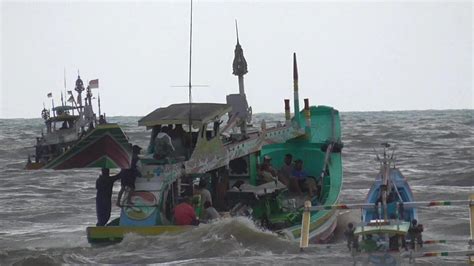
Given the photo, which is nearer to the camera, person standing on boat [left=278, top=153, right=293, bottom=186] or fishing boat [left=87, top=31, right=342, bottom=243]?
fishing boat [left=87, top=31, right=342, bottom=243]

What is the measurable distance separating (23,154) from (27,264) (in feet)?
128

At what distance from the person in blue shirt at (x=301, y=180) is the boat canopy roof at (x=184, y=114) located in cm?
238

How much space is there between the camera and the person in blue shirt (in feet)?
60.4

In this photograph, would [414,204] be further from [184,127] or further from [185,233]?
[184,127]

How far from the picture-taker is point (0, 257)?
15859 mm

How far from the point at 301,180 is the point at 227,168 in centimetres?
217

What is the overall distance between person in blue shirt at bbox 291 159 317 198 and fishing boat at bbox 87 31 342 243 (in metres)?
0.16

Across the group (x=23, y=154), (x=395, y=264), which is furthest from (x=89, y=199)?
(x=23, y=154)

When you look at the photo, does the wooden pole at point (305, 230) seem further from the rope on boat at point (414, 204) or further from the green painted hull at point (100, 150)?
the green painted hull at point (100, 150)

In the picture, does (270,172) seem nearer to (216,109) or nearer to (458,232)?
(216,109)

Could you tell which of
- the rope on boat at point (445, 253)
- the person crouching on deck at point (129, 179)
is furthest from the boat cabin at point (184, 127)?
the rope on boat at point (445, 253)

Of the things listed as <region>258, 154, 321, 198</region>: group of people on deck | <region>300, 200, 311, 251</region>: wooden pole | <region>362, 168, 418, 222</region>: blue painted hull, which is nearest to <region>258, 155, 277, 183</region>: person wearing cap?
<region>258, 154, 321, 198</region>: group of people on deck

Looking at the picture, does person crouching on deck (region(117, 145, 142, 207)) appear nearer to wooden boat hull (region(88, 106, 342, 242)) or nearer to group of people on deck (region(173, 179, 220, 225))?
wooden boat hull (region(88, 106, 342, 242))

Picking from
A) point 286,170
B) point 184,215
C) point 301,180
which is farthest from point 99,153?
point 301,180
